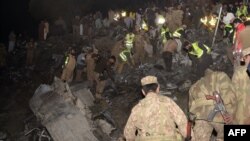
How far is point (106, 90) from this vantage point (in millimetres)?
13820

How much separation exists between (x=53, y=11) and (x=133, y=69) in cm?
1440

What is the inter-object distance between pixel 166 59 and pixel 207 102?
9705 millimetres

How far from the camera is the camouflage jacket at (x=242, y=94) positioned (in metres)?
4.29

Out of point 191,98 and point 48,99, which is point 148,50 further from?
point 191,98

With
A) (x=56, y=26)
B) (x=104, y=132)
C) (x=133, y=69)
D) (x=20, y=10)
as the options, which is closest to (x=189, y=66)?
(x=133, y=69)

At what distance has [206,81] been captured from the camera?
544cm

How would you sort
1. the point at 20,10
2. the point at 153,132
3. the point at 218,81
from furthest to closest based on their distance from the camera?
the point at 20,10 → the point at 218,81 → the point at 153,132

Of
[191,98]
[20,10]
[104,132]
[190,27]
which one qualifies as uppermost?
[20,10]

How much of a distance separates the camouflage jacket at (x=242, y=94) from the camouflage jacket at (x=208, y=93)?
72cm

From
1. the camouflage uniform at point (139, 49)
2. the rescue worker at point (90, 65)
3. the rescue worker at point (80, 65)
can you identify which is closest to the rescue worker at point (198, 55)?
the camouflage uniform at point (139, 49)

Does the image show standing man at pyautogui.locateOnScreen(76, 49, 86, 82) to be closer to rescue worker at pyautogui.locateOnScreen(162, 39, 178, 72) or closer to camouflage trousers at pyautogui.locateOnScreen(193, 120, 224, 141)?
rescue worker at pyautogui.locateOnScreen(162, 39, 178, 72)

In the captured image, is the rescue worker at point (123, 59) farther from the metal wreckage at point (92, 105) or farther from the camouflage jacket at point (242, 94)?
the camouflage jacket at point (242, 94)

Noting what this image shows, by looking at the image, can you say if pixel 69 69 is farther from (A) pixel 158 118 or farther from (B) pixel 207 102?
(A) pixel 158 118

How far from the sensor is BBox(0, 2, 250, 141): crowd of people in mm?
4805
